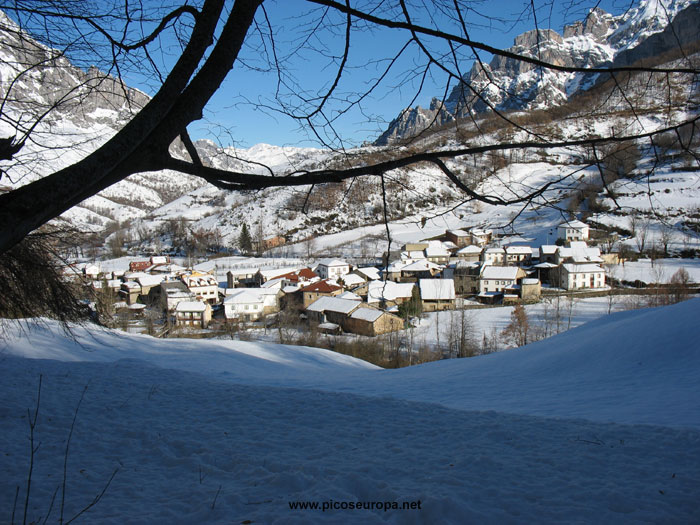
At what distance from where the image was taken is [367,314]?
2525cm

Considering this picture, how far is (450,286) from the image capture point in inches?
1172

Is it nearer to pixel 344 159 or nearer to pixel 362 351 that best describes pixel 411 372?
pixel 344 159

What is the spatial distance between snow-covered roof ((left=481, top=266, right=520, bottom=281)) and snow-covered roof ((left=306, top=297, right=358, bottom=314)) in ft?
39.1

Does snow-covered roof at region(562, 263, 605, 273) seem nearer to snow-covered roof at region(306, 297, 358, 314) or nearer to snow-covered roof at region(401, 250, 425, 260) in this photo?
snow-covered roof at region(401, 250, 425, 260)

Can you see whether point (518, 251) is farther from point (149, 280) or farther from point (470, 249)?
point (149, 280)

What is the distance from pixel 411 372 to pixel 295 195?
24.0 ft

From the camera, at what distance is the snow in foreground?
2424mm

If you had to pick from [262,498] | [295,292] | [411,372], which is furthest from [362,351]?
[262,498]

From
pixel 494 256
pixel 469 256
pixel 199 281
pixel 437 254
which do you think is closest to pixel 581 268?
pixel 494 256

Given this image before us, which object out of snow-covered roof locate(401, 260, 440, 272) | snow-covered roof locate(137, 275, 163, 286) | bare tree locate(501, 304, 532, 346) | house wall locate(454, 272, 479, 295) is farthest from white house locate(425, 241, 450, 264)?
snow-covered roof locate(137, 275, 163, 286)

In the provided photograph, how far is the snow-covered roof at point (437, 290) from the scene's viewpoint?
1153 inches

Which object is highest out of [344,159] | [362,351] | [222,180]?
[344,159]

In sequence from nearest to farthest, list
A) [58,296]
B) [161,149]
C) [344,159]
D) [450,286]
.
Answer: [161,149] → [344,159] → [58,296] → [450,286]

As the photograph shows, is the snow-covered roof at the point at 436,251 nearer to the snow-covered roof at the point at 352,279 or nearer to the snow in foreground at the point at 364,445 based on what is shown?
the snow-covered roof at the point at 352,279
